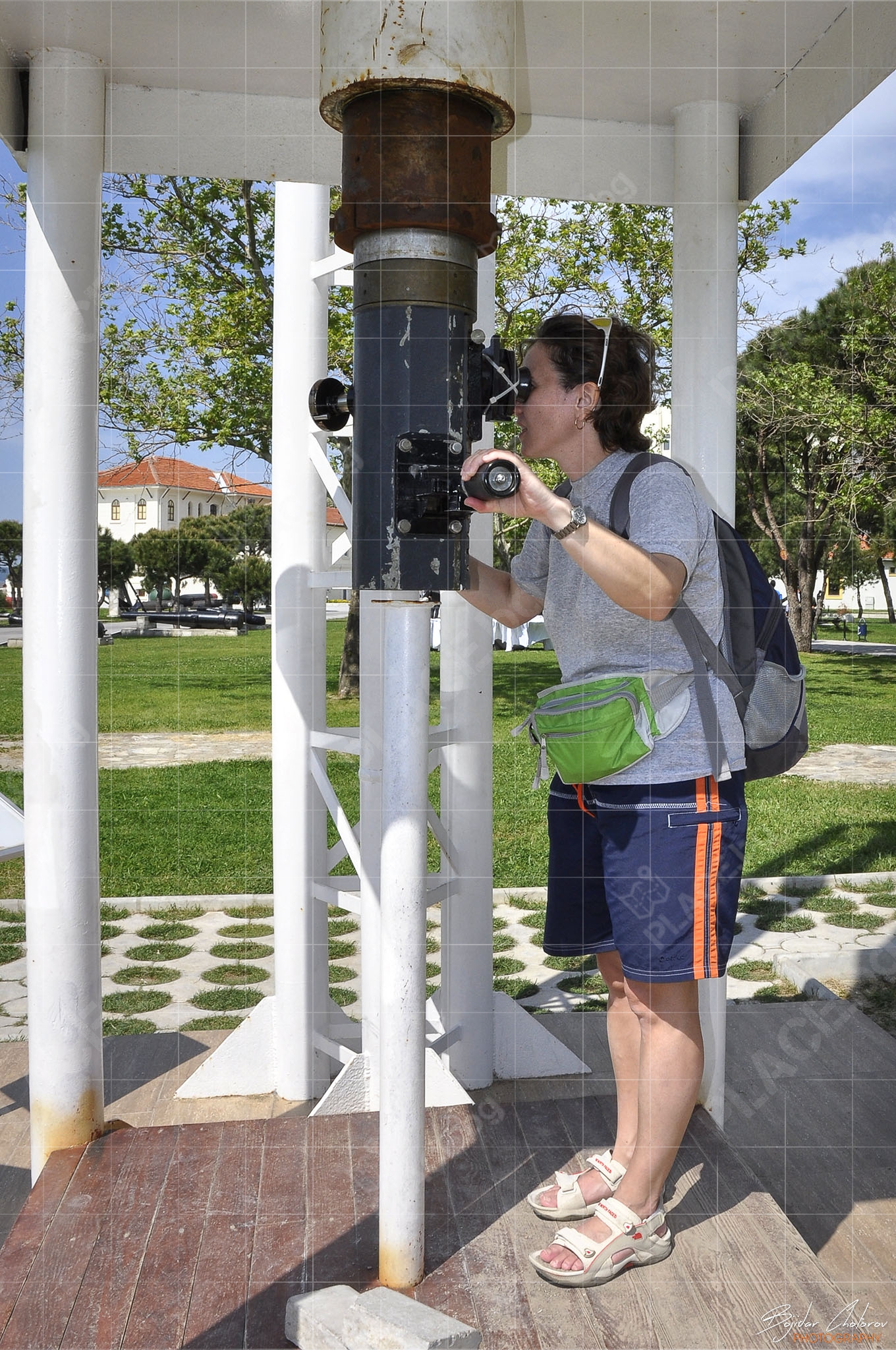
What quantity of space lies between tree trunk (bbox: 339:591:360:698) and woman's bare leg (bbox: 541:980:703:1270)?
10.2 ft

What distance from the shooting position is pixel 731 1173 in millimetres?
1908

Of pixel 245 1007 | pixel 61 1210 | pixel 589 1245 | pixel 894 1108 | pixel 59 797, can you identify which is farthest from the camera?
pixel 245 1007

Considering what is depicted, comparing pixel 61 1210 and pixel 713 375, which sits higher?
pixel 713 375

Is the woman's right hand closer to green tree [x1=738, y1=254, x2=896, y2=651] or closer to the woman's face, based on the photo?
the woman's face

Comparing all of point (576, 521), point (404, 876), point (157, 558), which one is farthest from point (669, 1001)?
point (157, 558)

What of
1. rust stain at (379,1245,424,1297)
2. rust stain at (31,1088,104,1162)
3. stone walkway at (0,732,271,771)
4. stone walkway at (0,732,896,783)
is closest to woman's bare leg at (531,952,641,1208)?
rust stain at (379,1245,424,1297)

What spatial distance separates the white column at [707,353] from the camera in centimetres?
233

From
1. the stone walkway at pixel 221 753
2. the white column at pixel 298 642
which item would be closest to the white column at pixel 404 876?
the white column at pixel 298 642

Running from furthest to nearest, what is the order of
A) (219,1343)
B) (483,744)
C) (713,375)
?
1. (483,744)
2. (713,375)
3. (219,1343)

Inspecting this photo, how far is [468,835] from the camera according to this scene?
2660 mm

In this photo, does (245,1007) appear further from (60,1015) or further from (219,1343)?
(219,1343)

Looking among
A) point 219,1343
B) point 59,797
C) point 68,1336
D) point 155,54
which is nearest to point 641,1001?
point 219,1343

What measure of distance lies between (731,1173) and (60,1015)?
4.25 feet

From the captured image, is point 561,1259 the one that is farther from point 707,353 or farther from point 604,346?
point 707,353
